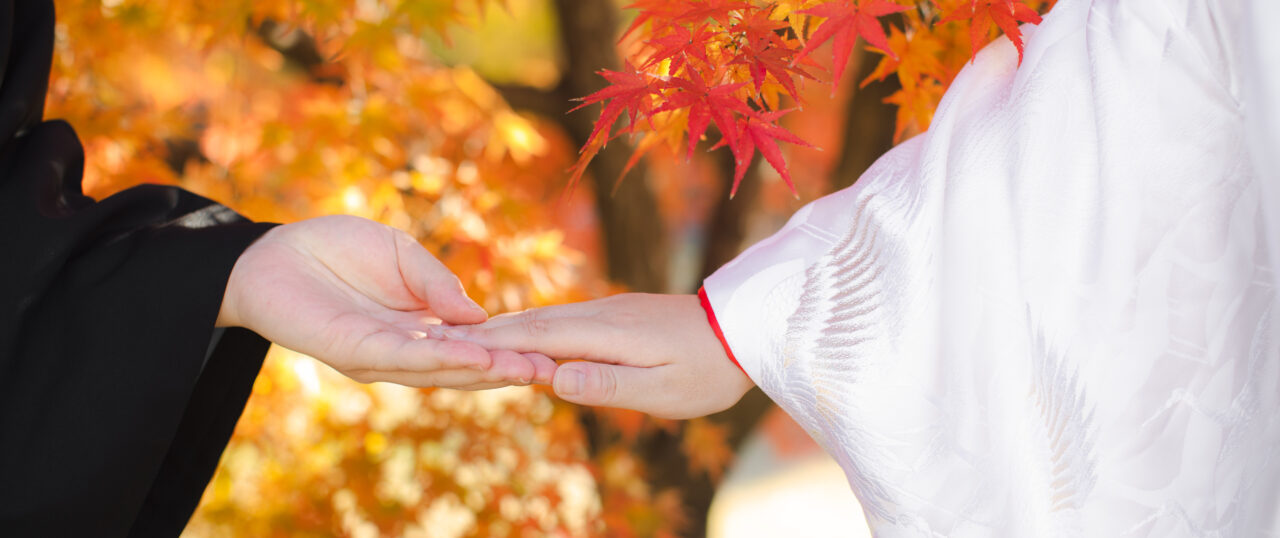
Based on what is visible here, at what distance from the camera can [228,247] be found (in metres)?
1.20

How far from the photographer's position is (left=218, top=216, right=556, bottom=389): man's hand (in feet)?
3.76

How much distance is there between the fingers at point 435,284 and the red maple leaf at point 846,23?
0.61m

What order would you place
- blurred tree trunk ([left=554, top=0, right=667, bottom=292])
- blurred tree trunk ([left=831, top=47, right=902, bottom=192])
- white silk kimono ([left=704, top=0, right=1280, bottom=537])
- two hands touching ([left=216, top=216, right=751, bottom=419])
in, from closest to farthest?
white silk kimono ([left=704, top=0, right=1280, bottom=537])
two hands touching ([left=216, top=216, right=751, bottom=419])
blurred tree trunk ([left=831, top=47, right=902, bottom=192])
blurred tree trunk ([left=554, top=0, right=667, bottom=292])

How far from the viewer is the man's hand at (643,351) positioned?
1191mm

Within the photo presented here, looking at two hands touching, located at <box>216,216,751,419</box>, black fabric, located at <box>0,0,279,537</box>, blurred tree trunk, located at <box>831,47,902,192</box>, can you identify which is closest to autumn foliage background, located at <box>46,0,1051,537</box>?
blurred tree trunk, located at <box>831,47,902,192</box>

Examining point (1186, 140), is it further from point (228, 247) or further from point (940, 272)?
point (228, 247)

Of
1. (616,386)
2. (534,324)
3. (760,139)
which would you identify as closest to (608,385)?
(616,386)

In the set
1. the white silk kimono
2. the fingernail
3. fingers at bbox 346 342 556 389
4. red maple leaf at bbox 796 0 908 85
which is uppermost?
red maple leaf at bbox 796 0 908 85

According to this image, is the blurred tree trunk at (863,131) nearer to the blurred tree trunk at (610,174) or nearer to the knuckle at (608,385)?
the blurred tree trunk at (610,174)

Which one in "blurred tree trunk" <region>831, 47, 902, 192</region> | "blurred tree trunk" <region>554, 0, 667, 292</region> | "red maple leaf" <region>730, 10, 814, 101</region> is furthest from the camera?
"blurred tree trunk" <region>554, 0, 667, 292</region>

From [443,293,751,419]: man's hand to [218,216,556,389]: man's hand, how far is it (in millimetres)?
41

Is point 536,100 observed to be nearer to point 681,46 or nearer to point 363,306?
point 363,306

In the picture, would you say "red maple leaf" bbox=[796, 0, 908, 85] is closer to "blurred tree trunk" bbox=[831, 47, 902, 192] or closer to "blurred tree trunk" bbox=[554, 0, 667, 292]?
"blurred tree trunk" bbox=[831, 47, 902, 192]

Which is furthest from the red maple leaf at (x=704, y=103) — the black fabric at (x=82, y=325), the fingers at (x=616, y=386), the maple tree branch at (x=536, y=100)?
the maple tree branch at (x=536, y=100)
